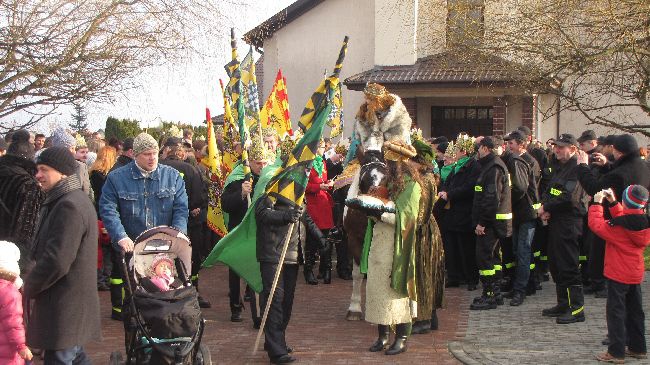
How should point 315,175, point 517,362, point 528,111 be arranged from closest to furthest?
point 517,362 → point 315,175 → point 528,111

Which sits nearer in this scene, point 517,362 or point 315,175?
point 517,362

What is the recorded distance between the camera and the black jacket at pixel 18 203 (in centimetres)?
813

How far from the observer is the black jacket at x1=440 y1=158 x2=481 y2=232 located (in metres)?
12.0

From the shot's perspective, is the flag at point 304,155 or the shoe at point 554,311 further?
the shoe at point 554,311

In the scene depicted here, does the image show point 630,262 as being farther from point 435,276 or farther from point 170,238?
point 170,238

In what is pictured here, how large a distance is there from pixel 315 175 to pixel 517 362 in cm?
539

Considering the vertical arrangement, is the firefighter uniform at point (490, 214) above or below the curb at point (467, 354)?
above

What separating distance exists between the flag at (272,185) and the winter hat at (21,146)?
2234 mm

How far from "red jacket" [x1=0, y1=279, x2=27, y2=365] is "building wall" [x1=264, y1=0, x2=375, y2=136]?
73.3ft

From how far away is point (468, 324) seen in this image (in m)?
9.98

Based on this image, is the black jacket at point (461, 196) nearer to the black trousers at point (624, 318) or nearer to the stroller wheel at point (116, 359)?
the black trousers at point (624, 318)

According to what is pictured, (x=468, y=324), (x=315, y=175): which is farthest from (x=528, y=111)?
(x=468, y=324)

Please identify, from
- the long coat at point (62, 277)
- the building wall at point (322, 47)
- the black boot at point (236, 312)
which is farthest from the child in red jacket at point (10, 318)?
the building wall at point (322, 47)

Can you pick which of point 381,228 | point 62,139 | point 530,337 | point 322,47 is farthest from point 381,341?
point 322,47
